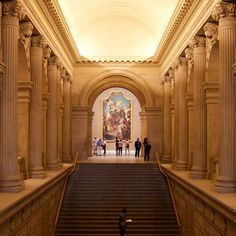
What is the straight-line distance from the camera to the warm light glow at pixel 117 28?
26286 millimetres

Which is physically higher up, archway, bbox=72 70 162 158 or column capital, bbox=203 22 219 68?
column capital, bbox=203 22 219 68

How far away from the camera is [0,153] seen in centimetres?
1336

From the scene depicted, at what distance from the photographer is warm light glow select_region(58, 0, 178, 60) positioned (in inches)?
1035

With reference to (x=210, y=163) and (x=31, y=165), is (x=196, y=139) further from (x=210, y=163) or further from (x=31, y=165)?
(x=31, y=165)

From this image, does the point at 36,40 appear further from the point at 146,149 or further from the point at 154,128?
the point at 154,128

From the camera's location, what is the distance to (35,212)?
14.2 meters

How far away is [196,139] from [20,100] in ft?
21.8

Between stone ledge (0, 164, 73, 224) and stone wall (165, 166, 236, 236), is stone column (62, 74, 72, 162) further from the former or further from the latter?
stone ledge (0, 164, 73, 224)

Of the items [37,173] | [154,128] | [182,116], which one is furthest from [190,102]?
[154,128]

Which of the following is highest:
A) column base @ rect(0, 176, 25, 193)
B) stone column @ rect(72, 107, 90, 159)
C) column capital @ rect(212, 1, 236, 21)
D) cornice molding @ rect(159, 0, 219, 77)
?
Answer: cornice molding @ rect(159, 0, 219, 77)

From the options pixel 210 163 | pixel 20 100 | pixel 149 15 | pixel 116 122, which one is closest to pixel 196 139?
pixel 210 163

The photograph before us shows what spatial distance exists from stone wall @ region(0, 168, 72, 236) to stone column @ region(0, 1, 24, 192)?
0.80 m

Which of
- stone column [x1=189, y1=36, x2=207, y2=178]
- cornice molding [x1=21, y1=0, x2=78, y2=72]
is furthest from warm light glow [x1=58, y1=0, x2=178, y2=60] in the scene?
stone column [x1=189, y1=36, x2=207, y2=178]

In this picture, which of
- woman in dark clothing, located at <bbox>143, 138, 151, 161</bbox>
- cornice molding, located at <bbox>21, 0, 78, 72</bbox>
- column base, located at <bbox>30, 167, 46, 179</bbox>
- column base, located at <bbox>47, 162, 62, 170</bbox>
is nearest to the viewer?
cornice molding, located at <bbox>21, 0, 78, 72</bbox>
